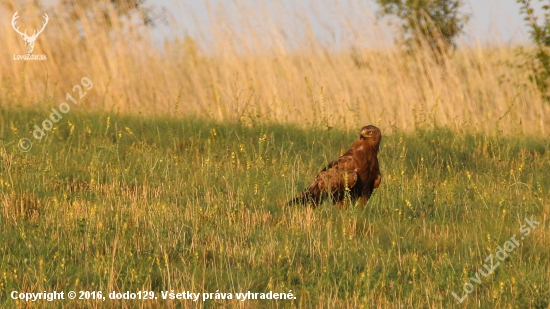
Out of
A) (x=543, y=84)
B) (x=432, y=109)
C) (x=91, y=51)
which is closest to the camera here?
(x=432, y=109)

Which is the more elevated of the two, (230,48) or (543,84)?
(230,48)

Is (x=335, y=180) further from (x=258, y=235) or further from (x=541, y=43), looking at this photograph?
(x=541, y=43)

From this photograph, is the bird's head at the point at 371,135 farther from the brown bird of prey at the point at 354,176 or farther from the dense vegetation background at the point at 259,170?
the dense vegetation background at the point at 259,170

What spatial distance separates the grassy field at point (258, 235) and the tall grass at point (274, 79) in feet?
6.27

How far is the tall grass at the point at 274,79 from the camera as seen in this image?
Answer: 968 centimetres

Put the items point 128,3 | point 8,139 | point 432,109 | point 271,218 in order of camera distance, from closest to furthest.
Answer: point 271,218
point 8,139
point 432,109
point 128,3

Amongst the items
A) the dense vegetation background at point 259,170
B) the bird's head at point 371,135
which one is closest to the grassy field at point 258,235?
the dense vegetation background at point 259,170

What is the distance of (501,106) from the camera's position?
969cm

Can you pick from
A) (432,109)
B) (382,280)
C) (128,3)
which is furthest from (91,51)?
(382,280)

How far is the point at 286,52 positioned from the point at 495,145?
10.4 ft

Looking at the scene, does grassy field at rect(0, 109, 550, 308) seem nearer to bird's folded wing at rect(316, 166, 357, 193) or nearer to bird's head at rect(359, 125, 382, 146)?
bird's folded wing at rect(316, 166, 357, 193)

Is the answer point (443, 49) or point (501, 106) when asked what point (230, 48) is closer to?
point (443, 49)

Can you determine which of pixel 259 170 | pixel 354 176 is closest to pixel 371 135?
pixel 354 176

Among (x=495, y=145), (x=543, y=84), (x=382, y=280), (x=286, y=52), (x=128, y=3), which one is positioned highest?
(x=128, y=3)
